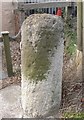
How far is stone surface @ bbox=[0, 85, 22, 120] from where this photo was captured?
16.4 feet

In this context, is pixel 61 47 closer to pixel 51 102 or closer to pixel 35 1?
pixel 51 102

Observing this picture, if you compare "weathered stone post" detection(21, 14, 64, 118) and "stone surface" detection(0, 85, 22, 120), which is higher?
"weathered stone post" detection(21, 14, 64, 118)

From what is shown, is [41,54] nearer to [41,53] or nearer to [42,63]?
[41,53]

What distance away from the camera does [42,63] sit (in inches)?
181

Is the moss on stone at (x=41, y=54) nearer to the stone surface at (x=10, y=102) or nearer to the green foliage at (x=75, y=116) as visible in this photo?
the green foliage at (x=75, y=116)

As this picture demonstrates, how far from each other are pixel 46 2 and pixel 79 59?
13.5 feet

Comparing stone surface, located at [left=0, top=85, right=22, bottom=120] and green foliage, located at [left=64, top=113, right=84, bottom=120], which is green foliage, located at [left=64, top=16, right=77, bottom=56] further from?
green foliage, located at [left=64, top=113, right=84, bottom=120]

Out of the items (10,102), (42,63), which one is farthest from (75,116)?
(10,102)

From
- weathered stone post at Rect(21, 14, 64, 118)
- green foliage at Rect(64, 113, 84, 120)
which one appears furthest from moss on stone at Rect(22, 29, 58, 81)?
green foliage at Rect(64, 113, 84, 120)

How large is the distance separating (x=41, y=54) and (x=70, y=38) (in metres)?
2.82

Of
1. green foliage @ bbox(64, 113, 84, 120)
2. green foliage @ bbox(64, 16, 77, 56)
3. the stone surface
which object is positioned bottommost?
the stone surface

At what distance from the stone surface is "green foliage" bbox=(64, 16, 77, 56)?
1359 millimetres

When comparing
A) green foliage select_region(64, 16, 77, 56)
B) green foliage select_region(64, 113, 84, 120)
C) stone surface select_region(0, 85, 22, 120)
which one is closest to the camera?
green foliage select_region(64, 113, 84, 120)

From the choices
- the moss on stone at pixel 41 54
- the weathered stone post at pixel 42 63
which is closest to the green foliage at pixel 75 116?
the weathered stone post at pixel 42 63
